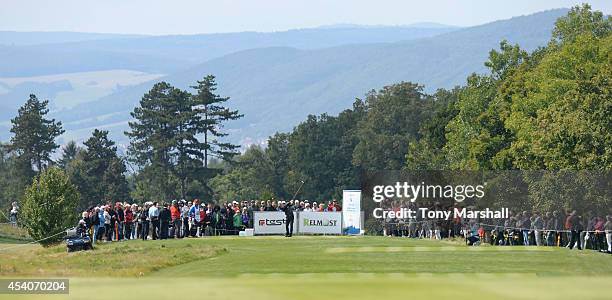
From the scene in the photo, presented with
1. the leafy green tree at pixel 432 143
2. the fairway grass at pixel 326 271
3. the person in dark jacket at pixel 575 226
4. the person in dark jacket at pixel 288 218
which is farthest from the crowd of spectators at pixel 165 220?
the leafy green tree at pixel 432 143

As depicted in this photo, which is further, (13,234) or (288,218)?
(13,234)

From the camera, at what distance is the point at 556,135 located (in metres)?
74.6

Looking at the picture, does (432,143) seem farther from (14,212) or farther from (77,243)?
(77,243)

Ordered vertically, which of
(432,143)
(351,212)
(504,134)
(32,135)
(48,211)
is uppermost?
(32,135)

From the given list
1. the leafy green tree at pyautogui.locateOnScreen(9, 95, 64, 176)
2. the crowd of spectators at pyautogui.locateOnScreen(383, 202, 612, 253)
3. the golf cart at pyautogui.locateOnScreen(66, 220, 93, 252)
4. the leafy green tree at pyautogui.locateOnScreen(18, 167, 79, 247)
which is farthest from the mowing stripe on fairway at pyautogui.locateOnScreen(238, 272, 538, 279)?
the leafy green tree at pyautogui.locateOnScreen(9, 95, 64, 176)

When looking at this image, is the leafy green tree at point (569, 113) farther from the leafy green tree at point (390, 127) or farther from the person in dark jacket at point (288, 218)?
the leafy green tree at point (390, 127)

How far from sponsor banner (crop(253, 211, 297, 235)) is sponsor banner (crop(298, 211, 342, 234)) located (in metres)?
1.49

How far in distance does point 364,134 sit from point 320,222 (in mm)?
108202

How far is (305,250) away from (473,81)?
65.7m

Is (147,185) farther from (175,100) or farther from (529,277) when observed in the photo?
(529,277)

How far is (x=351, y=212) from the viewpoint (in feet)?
214

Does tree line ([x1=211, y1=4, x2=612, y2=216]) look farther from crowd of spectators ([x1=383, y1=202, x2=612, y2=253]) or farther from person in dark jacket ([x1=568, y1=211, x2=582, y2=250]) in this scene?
person in dark jacket ([x1=568, y1=211, x2=582, y2=250])

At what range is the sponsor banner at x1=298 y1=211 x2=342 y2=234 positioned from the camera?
68125 mm

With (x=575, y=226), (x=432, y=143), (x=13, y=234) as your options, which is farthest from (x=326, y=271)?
(x=432, y=143)
